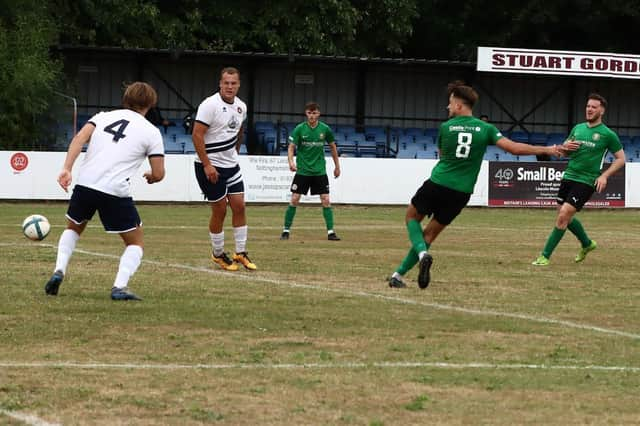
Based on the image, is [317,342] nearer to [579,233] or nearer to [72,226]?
[72,226]

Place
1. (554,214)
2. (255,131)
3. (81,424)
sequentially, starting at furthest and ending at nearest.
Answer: (255,131), (554,214), (81,424)

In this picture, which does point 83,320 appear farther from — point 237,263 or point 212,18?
point 212,18

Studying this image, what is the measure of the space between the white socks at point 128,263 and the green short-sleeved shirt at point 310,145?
33.5 feet

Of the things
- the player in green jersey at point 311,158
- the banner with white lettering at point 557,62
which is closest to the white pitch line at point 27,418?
the player in green jersey at point 311,158

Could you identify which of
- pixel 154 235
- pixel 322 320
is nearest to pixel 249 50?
pixel 154 235

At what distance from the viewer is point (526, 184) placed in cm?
3497

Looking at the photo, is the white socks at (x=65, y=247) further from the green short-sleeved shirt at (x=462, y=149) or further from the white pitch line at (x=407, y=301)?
the green short-sleeved shirt at (x=462, y=149)

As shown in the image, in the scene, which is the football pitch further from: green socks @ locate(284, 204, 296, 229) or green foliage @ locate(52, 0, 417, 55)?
green foliage @ locate(52, 0, 417, 55)

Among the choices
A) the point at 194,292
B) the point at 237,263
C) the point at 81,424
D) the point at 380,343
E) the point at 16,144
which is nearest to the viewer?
the point at 81,424

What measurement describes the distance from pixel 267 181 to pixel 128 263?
881 inches

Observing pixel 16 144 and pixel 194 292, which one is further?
pixel 16 144

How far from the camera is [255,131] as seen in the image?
41.3m

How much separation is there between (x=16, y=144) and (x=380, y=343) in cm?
2940

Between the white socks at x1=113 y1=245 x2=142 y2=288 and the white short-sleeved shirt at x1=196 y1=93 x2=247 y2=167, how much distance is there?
315 centimetres
